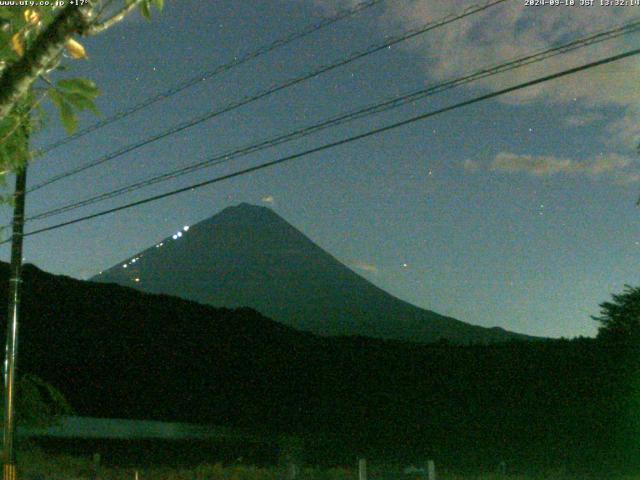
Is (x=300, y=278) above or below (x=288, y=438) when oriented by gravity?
above

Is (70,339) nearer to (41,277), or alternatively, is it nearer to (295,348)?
(41,277)

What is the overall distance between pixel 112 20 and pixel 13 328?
40.9 ft

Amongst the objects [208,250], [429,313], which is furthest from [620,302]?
[208,250]

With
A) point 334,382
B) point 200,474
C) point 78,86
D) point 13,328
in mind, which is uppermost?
point 334,382

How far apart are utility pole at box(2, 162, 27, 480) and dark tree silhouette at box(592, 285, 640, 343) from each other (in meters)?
19.7

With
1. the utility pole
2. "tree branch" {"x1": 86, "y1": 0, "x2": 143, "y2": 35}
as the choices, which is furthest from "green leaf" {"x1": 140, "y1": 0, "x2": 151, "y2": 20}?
the utility pole

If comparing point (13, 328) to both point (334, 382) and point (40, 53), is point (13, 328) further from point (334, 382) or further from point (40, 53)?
point (334, 382)

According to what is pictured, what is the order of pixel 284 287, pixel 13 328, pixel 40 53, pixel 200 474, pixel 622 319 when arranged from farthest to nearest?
pixel 284 287 < pixel 622 319 < pixel 200 474 < pixel 13 328 < pixel 40 53

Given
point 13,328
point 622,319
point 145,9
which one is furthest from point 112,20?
point 622,319

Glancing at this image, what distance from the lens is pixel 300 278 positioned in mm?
182750

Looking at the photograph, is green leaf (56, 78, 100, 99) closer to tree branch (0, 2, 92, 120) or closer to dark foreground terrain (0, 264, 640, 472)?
tree branch (0, 2, 92, 120)

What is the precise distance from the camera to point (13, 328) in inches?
590

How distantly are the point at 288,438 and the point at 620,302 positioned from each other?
580 inches

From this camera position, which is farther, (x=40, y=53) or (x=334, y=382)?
(x=334, y=382)
